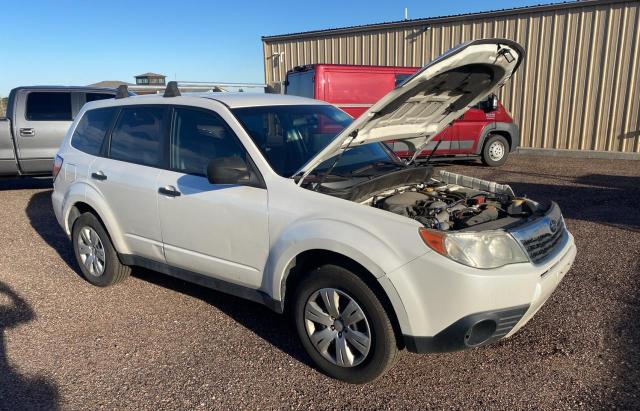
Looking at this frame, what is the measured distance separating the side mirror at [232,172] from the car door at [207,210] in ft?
0.22

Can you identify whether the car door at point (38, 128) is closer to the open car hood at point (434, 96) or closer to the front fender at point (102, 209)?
the front fender at point (102, 209)

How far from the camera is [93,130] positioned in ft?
15.6

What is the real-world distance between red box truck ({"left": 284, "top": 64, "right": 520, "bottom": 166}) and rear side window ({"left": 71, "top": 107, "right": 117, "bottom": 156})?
5.63 metres

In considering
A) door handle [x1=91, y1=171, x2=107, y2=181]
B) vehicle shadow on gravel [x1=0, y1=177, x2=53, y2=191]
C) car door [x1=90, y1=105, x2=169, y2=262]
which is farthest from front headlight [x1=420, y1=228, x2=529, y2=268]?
vehicle shadow on gravel [x1=0, y1=177, x2=53, y2=191]

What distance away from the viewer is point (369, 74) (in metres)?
10.4

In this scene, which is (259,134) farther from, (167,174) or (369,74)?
(369,74)

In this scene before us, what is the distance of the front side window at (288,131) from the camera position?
3498mm

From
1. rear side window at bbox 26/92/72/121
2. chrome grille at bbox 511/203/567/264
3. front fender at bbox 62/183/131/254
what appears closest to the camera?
chrome grille at bbox 511/203/567/264

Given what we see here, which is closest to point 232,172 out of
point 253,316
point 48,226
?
point 253,316

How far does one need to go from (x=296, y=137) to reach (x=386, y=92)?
24.1 ft

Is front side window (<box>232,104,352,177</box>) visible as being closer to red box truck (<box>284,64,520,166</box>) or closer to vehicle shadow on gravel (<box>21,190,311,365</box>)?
vehicle shadow on gravel (<box>21,190,311,365</box>)

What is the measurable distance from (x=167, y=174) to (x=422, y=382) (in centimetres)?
239

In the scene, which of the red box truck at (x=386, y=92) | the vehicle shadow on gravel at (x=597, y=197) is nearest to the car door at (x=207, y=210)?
the vehicle shadow on gravel at (x=597, y=197)

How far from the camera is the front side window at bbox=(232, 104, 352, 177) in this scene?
350 cm
